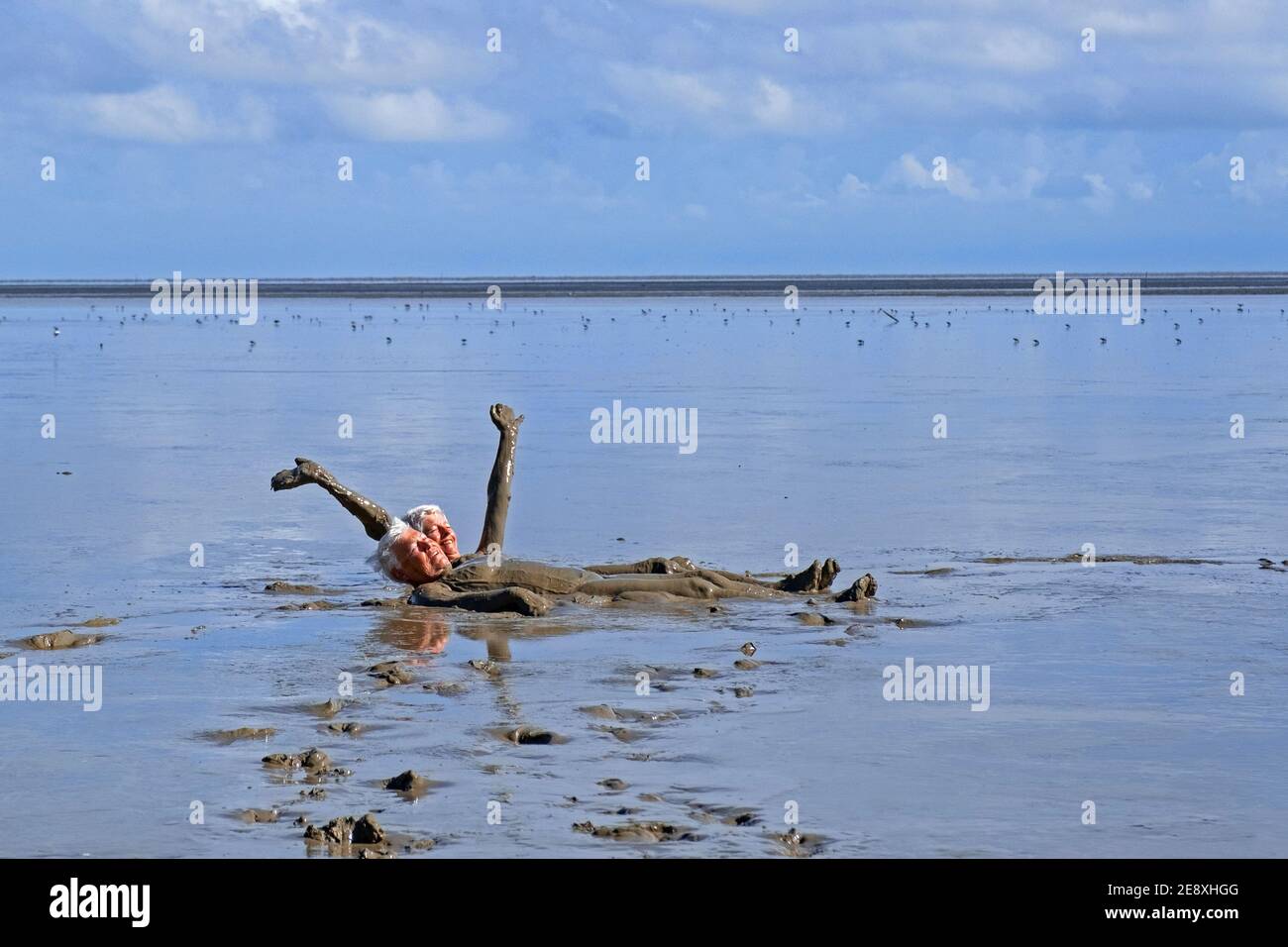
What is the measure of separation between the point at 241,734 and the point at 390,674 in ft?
5.33

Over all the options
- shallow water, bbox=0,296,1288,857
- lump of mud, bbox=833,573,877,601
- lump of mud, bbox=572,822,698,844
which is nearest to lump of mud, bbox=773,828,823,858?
shallow water, bbox=0,296,1288,857

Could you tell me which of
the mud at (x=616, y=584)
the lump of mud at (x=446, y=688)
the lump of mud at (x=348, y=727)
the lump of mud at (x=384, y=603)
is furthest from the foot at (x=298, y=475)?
the lump of mud at (x=348, y=727)

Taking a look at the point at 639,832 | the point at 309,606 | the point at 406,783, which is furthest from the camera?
the point at 309,606

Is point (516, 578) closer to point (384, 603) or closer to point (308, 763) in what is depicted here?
point (384, 603)

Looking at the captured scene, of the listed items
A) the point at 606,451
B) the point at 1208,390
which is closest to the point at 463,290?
the point at 1208,390

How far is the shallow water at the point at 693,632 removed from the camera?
28.9 ft

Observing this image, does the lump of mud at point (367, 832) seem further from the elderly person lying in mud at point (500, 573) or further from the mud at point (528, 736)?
the elderly person lying in mud at point (500, 573)

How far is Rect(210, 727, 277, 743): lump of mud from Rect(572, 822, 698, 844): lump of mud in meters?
2.61

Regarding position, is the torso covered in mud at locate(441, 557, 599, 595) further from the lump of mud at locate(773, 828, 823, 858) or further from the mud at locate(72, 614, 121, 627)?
the lump of mud at locate(773, 828, 823, 858)

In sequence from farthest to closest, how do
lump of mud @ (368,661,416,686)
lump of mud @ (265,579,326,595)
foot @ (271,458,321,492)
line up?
lump of mud @ (265,579,326,595) → foot @ (271,458,321,492) → lump of mud @ (368,661,416,686)

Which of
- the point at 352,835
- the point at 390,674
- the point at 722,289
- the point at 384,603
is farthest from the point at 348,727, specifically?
the point at 722,289

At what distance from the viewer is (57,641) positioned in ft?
41.8

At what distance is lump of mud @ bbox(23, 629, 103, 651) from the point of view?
12.6 meters
